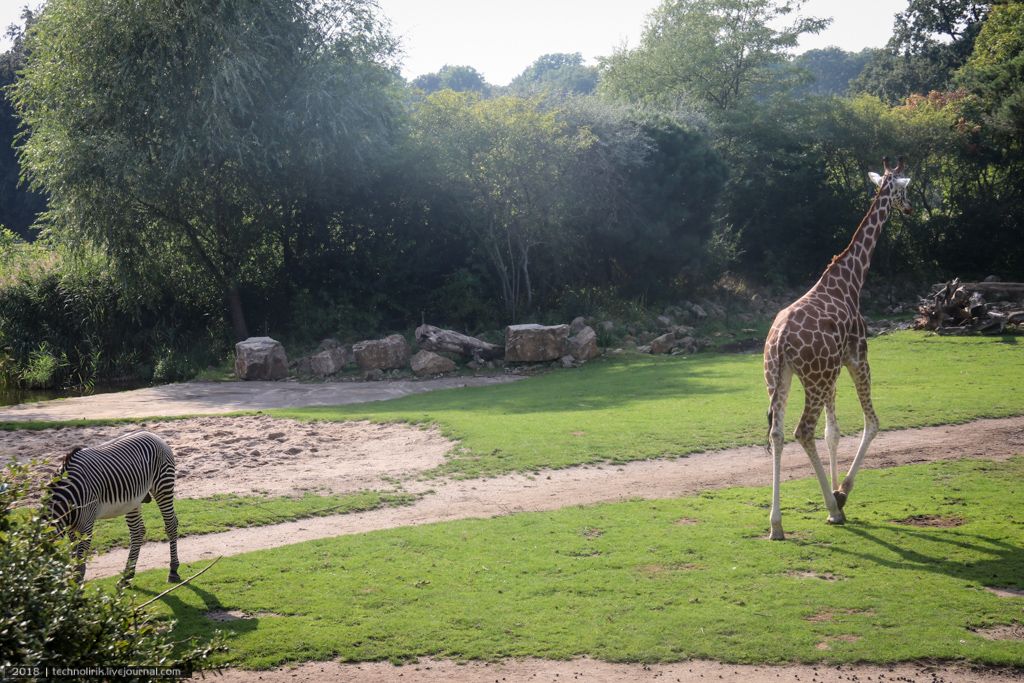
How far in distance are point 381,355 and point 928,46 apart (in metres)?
42.2

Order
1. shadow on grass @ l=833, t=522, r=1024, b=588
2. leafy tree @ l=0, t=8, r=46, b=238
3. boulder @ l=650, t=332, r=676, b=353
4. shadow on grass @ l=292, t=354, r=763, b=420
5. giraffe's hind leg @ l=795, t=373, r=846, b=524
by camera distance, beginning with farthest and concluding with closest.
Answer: leafy tree @ l=0, t=8, r=46, b=238, boulder @ l=650, t=332, r=676, b=353, shadow on grass @ l=292, t=354, r=763, b=420, giraffe's hind leg @ l=795, t=373, r=846, b=524, shadow on grass @ l=833, t=522, r=1024, b=588

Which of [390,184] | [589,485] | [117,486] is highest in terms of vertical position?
[390,184]

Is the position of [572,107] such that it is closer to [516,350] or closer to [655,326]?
[655,326]

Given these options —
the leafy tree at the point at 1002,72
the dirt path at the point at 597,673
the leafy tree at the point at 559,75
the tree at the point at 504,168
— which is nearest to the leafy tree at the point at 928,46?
the leafy tree at the point at 1002,72

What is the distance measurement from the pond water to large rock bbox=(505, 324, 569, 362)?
11.0 metres

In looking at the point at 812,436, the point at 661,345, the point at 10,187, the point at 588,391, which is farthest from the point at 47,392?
the point at 10,187

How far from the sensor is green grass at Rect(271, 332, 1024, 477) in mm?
14625

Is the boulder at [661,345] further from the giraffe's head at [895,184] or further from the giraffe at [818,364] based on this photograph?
the giraffe at [818,364]

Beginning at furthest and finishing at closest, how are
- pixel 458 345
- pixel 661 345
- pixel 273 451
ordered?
pixel 661 345 < pixel 458 345 < pixel 273 451

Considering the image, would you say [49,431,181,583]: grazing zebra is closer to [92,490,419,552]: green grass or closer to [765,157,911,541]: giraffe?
[92,490,419,552]: green grass

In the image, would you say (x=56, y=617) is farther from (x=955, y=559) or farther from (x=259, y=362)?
(x=259, y=362)

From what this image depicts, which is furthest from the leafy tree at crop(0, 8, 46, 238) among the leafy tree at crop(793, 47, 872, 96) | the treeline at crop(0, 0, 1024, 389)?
the leafy tree at crop(793, 47, 872, 96)

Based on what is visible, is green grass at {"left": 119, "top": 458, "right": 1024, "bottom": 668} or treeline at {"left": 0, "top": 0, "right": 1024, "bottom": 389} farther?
treeline at {"left": 0, "top": 0, "right": 1024, "bottom": 389}

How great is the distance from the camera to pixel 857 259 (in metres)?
11.4
